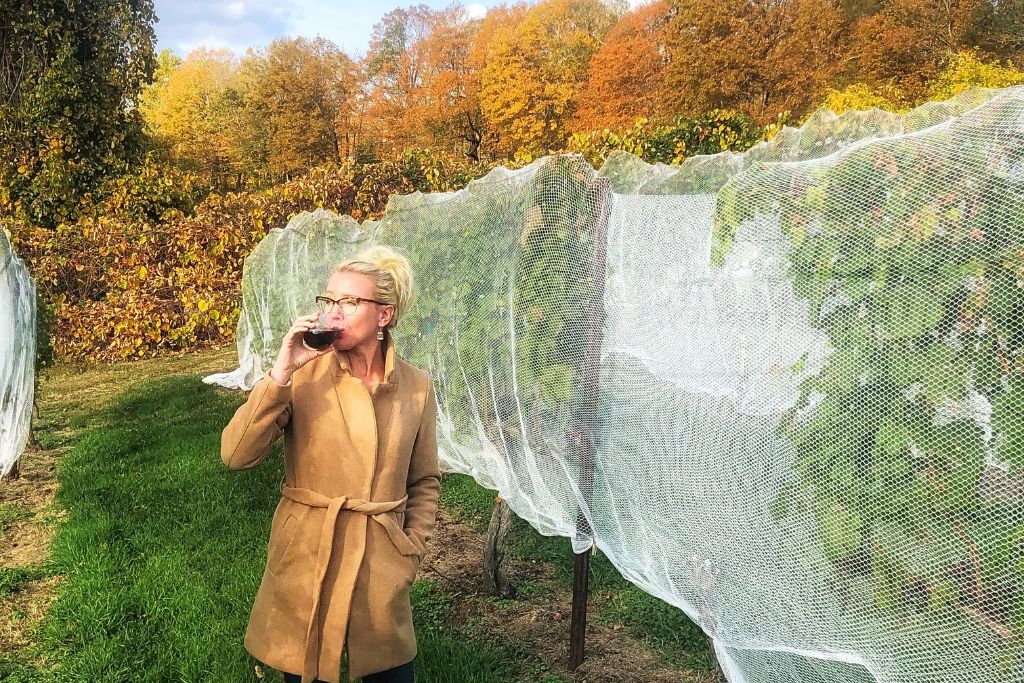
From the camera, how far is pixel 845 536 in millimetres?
1815

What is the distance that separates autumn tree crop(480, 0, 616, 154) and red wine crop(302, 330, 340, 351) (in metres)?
32.4

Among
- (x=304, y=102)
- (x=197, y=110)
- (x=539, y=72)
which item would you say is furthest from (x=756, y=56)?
(x=197, y=110)

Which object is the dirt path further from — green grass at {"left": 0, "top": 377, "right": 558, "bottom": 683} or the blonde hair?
the blonde hair

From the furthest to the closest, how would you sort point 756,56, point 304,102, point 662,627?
point 304,102
point 756,56
point 662,627

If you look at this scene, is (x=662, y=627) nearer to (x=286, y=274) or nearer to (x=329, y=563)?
(x=329, y=563)

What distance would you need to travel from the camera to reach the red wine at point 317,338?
1874mm

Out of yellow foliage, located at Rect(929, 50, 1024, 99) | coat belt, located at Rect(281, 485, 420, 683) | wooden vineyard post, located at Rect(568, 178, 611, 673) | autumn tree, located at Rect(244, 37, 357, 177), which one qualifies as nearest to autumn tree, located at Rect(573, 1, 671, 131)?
yellow foliage, located at Rect(929, 50, 1024, 99)

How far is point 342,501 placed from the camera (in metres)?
2.03

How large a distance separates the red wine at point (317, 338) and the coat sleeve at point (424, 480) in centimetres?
44

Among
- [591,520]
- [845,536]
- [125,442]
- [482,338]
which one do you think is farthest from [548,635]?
[125,442]

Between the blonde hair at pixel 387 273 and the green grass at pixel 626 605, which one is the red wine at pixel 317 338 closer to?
the blonde hair at pixel 387 273

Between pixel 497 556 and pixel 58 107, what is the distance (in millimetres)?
14480

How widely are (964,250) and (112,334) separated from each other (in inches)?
477

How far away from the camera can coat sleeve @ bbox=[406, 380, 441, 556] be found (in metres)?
2.23
